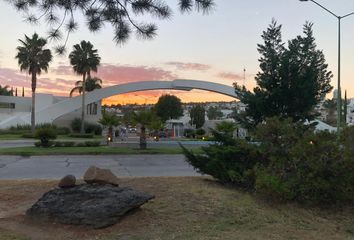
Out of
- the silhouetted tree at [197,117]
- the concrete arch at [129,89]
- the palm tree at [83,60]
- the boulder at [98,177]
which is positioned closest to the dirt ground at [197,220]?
the boulder at [98,177]

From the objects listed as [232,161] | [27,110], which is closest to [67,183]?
[232,161]

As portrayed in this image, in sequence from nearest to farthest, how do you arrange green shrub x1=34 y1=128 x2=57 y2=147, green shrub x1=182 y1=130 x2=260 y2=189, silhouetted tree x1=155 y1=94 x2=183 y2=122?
green shrub x1=182 y1=130 x2=260 y2=189 → green shrub x1=34 y1=128 x2=57 y2=147 → silhouetted tree x1=155 y1=94 x2=183 y2=122

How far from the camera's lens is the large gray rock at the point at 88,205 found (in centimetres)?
662

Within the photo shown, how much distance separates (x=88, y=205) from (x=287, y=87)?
12.5 m

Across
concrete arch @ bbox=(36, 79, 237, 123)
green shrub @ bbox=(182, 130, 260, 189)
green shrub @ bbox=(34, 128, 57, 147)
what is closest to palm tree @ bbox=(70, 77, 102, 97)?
concrete arch @ bbox=(36, 79, 237, 123)

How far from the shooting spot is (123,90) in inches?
2301

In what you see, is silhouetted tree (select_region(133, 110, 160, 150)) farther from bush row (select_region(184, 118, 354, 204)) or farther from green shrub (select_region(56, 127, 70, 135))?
green shrub (select_region(56, 127, 70, 135))

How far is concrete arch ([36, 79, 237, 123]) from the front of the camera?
54.1 metres

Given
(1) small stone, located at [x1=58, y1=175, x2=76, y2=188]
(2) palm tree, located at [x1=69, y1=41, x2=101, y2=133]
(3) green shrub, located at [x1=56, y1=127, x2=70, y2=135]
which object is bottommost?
(1) small stone, located at [x1=58, y1=175, x2=76, y2=188]

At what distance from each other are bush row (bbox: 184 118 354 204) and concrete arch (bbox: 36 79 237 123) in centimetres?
4429

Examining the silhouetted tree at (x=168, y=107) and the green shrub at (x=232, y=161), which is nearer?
the green shrub at (x=232, y=161)

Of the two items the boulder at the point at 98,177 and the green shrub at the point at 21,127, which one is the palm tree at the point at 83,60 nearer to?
the green shrub at the point at 21,127

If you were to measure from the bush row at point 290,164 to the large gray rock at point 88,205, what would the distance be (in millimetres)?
2368

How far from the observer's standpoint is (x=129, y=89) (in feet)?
190
